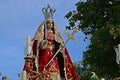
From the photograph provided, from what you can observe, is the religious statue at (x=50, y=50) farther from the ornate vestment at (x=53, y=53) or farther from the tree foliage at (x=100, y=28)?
the tree foliage at (x=100, y=28)

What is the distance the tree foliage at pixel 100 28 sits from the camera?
61.6 feet

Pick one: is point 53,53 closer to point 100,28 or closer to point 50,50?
point 50,50

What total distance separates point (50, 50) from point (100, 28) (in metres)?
5.33

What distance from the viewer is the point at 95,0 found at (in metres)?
21.1

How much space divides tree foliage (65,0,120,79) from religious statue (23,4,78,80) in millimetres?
3260

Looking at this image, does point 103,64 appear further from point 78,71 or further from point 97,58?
point 78,71

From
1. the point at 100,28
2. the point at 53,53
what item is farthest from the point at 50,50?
the point at 100,28

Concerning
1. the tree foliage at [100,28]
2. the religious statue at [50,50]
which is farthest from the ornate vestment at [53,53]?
the tree foliage at [100,28]

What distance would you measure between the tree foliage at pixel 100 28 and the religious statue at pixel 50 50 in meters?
3.26

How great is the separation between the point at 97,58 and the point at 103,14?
2681 millimetres

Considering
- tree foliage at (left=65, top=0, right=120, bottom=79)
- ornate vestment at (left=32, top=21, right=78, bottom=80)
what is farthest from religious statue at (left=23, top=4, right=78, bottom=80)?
tree foliage at (left=65, top=0, right=120, bottom=79)

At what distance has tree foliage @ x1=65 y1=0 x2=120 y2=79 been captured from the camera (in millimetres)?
18766

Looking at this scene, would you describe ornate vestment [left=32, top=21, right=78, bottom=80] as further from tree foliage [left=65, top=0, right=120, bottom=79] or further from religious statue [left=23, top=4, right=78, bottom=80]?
tree foliage [left=65, top=0, right=120, bottom=79]

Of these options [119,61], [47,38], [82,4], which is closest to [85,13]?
[82,4]
